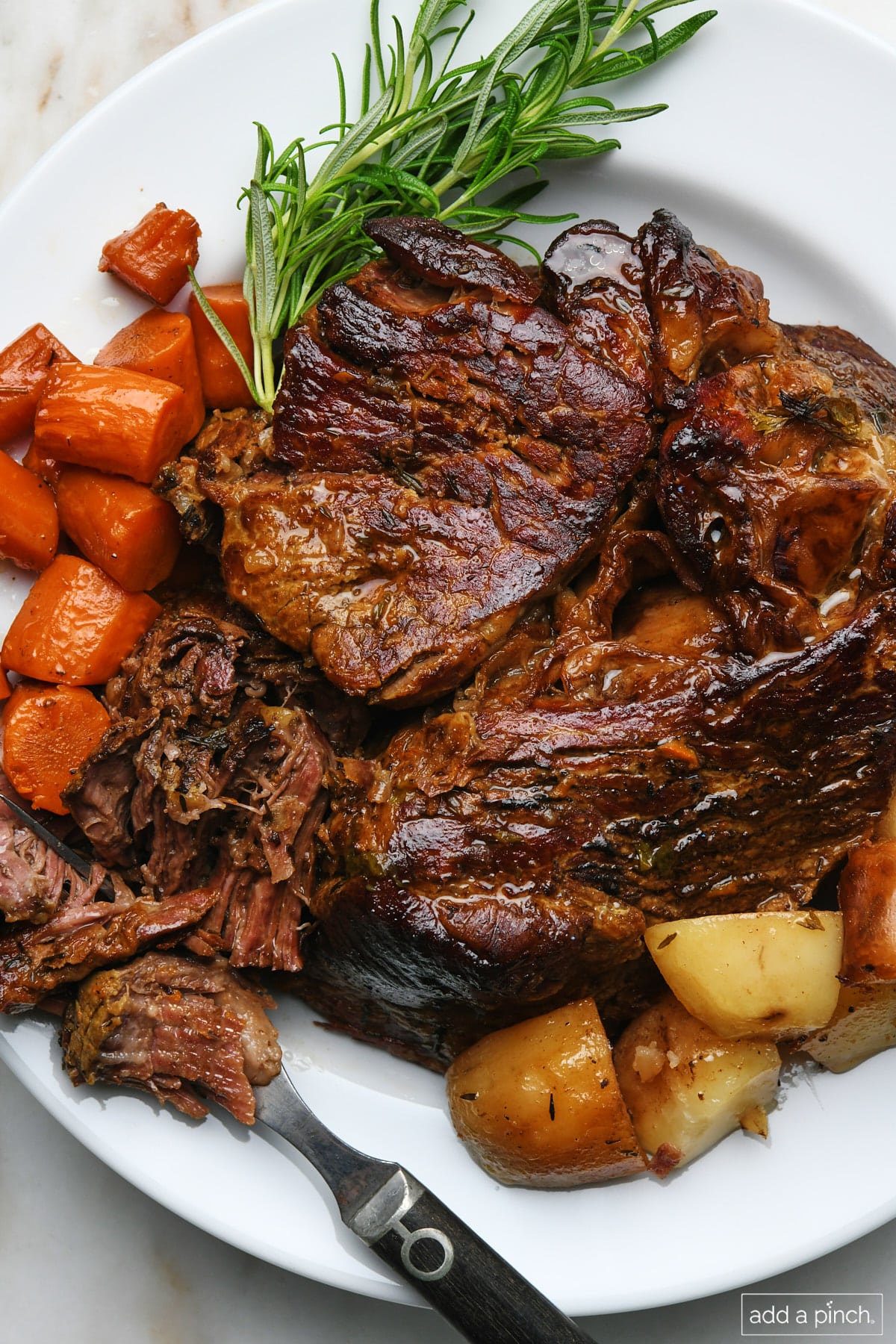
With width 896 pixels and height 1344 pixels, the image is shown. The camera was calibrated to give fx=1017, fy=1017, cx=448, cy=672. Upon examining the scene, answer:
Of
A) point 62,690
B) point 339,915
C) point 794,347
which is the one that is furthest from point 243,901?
point 794,347

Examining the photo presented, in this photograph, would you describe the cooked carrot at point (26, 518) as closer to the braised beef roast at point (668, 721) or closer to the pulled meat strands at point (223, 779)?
the pulled meat strands at point (223, 779)

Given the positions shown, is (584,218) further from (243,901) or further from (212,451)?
(243,901)

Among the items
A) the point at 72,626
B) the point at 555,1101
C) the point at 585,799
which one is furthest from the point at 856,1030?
the point at 72,626

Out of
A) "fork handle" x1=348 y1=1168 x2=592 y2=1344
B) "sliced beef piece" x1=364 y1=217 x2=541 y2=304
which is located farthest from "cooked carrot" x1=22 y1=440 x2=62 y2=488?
"fork handle" x1=348 y1=1168 x2=592 y2=1344

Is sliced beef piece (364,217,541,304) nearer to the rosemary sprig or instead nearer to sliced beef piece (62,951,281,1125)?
the rosemary sprig

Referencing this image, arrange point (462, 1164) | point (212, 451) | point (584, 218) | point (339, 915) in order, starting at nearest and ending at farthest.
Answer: point (339, 915), point (212, 451), point (462, 1164), point (584, 218)

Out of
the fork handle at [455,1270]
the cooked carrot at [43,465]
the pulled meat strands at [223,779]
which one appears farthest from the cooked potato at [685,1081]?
the cooked carrot at [43,465]
